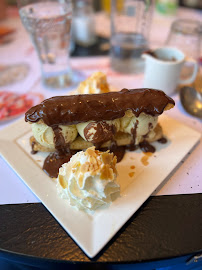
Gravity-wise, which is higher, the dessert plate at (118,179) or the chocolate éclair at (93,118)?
the chocolate éclair at (93,118)


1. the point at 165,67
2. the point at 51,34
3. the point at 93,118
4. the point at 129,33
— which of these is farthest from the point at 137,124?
the point at 129,33

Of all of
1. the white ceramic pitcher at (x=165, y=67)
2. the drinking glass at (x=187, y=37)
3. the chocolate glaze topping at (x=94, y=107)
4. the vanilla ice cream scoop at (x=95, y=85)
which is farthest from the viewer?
the drinking glass at (x=187, y=37)

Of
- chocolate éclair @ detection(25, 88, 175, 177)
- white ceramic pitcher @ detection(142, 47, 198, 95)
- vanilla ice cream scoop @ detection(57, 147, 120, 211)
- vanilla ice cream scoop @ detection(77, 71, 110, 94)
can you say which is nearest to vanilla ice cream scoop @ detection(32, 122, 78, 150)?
chocolate éclair @ detection(25, 88, 175, 177)

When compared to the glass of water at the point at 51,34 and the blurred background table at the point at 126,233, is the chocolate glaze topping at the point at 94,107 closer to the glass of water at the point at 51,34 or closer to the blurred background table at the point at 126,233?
the blurred background table at the point at 126,233

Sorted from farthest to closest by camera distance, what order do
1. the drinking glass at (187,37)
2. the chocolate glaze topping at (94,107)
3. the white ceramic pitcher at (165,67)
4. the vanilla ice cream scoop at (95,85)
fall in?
the drinking glass at (187,37) → the white ceramic pitcher at (165,67) → the vanilla ice cream scoop at (95,85) → the chocolate glaze topping at (94,107)

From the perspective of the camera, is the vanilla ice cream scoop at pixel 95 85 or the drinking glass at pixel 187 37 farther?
the drinking glass at pixel 187 37

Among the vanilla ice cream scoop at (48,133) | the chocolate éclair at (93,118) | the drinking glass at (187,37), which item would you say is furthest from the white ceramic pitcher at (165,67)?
the vanilla ice cream scoop at (48,133)

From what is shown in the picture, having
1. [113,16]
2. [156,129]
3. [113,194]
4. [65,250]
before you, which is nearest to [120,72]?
[113,16]
